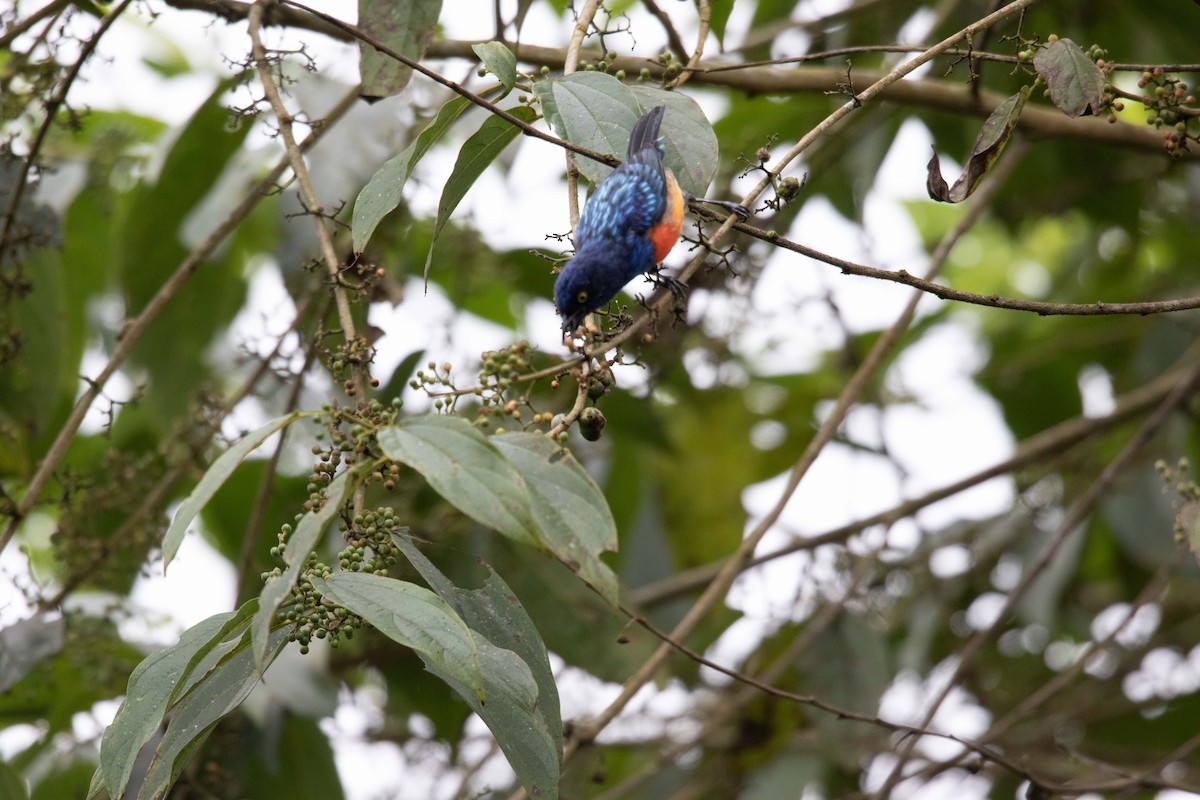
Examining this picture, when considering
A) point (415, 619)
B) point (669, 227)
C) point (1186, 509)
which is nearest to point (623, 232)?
point (669, 227)

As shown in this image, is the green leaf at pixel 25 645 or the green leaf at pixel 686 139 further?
the green leaf at pixel 25 645

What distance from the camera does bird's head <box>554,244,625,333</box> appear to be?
3.10 metres

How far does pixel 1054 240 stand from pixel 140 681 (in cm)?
725

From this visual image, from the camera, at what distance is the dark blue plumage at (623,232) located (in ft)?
10.2

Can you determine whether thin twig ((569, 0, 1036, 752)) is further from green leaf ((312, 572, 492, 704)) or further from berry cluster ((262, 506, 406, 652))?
green leaf ((312, 572, 492, 704))

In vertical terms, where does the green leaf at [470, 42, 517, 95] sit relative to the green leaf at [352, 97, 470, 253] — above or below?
above

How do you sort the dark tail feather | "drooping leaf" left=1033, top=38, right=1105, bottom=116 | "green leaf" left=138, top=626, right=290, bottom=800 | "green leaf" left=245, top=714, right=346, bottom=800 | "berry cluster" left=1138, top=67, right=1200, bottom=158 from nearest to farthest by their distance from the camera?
"green leaf" left=138, top=626, right=290, bottom=800 → "drooping leaf" left=1033, top=38, right=1105, bottom=116 → "berry cluster" left=1138, top=67, right=1200, bottom=158 → the dark tail feather → "green leaf" left=245, top=714, right=346, bottom=800

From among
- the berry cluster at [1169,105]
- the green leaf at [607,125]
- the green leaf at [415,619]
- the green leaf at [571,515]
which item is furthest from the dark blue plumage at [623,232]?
the green leaf at [415,619]

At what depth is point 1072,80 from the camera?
7.77ft

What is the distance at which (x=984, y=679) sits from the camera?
5633 mm

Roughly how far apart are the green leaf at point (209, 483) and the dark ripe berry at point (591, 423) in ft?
1.83

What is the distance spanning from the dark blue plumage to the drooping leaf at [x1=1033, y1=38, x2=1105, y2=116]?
888 mm

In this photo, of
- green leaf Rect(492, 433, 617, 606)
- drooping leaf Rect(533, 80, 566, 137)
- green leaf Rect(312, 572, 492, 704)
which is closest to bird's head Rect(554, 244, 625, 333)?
drooping leaf Rect(533, 80, 566, 137)

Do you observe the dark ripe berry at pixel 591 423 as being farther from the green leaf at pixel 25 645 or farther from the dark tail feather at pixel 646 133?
the green leaf at pixel 25 645
